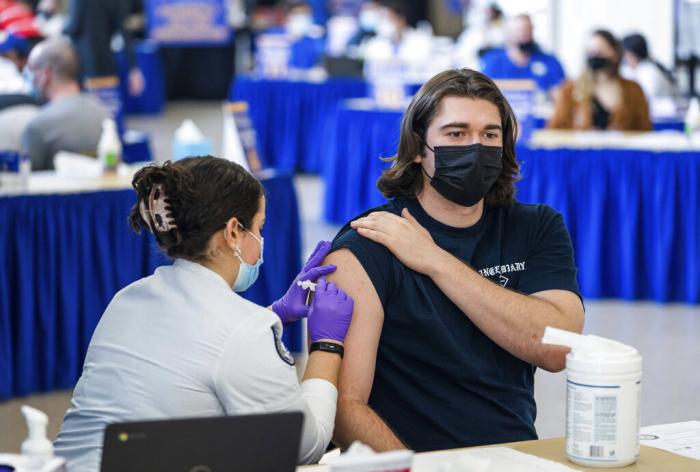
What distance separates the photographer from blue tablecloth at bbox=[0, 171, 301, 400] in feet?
15.1

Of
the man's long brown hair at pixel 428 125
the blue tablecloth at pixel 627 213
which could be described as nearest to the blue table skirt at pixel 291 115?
the blue tablecloth at pixel 627 213

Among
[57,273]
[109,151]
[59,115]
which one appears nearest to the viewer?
[57,273]

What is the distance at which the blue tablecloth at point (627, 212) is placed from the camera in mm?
6090

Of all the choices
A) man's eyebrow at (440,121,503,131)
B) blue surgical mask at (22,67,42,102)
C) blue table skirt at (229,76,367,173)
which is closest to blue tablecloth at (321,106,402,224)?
blue table skirt at (229,76,367,173)

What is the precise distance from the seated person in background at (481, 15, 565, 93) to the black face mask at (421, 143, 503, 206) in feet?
18.1

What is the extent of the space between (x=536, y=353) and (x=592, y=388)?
0.57m

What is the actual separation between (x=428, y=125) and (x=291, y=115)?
802 centimetres

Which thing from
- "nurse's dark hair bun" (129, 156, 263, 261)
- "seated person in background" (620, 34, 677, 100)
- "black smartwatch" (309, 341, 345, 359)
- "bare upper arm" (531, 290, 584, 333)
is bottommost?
"black smartwatch" (309, 341, 345, 359)

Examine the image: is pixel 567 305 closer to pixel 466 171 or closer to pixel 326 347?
pixel 466 171

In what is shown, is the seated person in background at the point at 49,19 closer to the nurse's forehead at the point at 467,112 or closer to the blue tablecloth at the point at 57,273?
the blue tablecloth at the point at 57,273

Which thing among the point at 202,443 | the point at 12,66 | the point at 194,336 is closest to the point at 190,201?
the point at 194,336

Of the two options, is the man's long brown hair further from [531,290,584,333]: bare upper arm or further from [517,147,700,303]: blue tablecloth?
[517,147,700,303]: blue tablecloth

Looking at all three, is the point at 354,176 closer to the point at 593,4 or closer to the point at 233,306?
the point at 593,4

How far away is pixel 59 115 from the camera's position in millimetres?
5535
